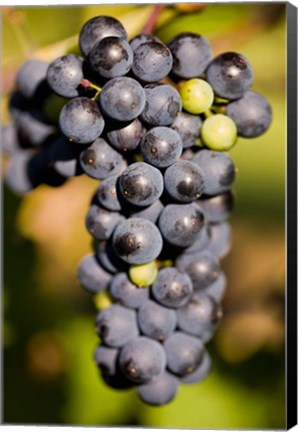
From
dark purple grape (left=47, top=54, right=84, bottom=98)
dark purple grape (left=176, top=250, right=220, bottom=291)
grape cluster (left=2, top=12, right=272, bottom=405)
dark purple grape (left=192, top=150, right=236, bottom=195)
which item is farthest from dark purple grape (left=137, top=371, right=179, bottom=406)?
dark purple grape (left=47, top=54, right=84, bottom=98)

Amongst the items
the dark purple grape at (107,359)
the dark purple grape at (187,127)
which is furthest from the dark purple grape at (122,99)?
the dark purple grape at (107,359)

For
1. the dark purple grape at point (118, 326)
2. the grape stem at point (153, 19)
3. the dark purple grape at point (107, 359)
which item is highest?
the grape stem at point (153, 19)

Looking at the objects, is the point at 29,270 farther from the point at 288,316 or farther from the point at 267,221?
the point at 288,316

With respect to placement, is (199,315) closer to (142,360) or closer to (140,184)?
(142,360)

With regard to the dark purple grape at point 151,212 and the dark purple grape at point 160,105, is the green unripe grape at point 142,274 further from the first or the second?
the dark purple grape at point 160,105

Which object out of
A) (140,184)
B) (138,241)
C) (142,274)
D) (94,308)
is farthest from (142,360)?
(94,308)

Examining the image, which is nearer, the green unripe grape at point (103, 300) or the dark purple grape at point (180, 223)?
the dark purple grape at point (180, 223)
